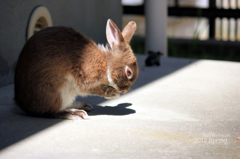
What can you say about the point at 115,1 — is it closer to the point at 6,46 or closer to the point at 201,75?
the point at 201,75

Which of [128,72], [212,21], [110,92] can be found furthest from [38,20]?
[212,21]

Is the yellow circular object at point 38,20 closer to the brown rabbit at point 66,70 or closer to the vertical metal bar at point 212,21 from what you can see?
the brown rabbit at point 66,70

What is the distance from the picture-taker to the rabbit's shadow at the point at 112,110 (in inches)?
116

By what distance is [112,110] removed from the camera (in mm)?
3055

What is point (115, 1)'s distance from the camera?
7.57 m

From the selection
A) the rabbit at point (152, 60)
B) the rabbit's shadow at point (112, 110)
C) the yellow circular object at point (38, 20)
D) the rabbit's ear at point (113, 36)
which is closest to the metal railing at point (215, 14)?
the rabbit at point (152, 60)

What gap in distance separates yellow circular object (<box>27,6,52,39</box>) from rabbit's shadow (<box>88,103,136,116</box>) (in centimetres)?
191

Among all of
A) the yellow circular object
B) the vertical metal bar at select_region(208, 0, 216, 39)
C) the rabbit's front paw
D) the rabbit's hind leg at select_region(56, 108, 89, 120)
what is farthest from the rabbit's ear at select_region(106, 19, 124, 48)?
the vertical metal bar at select_region(208, 0, 216, 39)

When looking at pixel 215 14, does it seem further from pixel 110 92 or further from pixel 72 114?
pixel 72 114

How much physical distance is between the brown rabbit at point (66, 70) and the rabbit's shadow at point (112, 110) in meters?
0.26

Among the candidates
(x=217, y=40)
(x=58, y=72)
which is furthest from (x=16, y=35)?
(x=217, y=40)

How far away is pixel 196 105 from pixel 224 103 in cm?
35

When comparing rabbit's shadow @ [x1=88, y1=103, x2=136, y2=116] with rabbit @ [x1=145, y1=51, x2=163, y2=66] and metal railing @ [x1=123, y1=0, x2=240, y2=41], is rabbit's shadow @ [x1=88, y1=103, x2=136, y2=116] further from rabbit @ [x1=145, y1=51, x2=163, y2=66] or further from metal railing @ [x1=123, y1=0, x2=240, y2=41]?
metal railing @ [x1=123, y1=0, x2=240, y2=41]

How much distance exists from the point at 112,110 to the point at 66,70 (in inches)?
28.8
